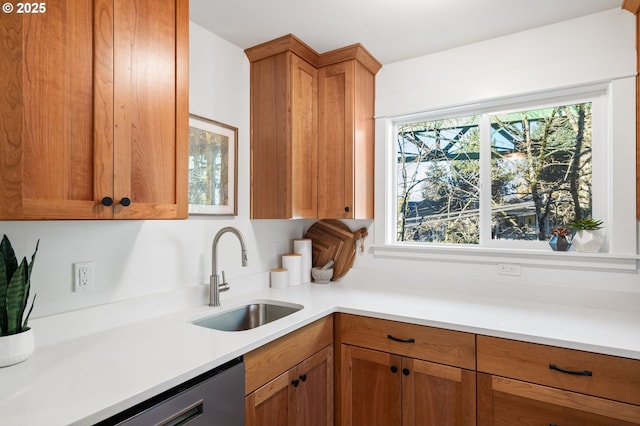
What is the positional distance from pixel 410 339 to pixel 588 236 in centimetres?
107

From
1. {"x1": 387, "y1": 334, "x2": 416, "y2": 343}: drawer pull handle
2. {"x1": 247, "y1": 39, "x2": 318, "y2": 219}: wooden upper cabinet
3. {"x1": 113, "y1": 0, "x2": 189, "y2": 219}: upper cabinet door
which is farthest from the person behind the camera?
{"x1": 247, "y1": 39, "x2": 318, "y2": 219}: wooden upper cabinet

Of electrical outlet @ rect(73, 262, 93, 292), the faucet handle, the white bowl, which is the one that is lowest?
the white bowl

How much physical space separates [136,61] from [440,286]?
1954 millimetres

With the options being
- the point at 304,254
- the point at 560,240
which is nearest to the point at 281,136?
the point at 304,254

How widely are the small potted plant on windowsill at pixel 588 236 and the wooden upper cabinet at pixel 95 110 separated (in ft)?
6.37

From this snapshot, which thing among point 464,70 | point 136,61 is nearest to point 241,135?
point 136,61

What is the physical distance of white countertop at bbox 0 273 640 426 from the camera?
94 centimetres

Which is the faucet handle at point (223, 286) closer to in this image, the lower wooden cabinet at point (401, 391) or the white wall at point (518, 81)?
the lower wooden cabinet at point (401, 391)

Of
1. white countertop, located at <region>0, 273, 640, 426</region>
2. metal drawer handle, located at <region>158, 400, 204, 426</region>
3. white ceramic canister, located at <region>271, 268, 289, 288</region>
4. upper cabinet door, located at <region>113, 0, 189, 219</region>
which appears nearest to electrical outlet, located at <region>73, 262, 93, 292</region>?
white countertop, located at <region>0, 273, 640, 426</region>

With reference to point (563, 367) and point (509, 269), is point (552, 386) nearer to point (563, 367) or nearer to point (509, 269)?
point (563, 367)

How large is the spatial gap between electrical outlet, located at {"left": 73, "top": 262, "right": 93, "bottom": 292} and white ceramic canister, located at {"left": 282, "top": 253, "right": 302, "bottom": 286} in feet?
3.92

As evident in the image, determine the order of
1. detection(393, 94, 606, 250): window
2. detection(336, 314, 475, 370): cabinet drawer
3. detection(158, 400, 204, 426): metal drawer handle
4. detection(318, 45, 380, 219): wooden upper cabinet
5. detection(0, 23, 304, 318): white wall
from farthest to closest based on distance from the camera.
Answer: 1. detection(318, 45, 380, 219): wooden upper cabinet
2. detection(393, 94, 606, 250): window
3. detection(336, 314, 475, 370): cabinet drawer
4. detection(0, 23, 304, 318): white wall
5. detection(158, 400, 204, 426): metal drawer handle

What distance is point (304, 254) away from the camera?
2.53 m

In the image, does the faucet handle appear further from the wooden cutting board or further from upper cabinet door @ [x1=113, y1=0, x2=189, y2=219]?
the wooden cutting board
